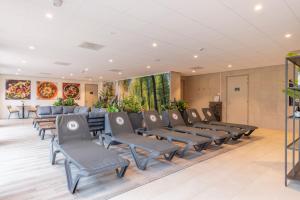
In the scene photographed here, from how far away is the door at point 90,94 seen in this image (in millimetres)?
15289

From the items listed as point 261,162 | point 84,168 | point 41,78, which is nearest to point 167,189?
point 84,168

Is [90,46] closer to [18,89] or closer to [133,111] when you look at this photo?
[133,111]

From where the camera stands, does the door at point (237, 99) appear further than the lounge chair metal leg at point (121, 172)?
Yes

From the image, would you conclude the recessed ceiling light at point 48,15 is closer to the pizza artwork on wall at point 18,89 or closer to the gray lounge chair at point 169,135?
the gray lounge chair at point 169,135

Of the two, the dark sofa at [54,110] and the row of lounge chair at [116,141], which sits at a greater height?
the dark sofa at [54,110]

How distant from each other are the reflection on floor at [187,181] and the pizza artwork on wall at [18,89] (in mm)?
9753

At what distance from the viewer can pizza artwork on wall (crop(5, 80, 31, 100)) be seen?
39.0 ft

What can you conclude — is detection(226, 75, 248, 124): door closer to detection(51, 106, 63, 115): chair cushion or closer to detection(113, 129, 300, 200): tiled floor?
detection(113, 129, 300, 200): tiled floor

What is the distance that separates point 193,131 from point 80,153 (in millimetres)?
3051

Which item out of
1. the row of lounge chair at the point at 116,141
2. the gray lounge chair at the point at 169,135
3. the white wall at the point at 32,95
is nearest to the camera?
the row of lounge chair at the point at 116,141

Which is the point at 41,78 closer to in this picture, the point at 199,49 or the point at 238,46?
the point at 199,49

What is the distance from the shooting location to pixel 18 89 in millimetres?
12219

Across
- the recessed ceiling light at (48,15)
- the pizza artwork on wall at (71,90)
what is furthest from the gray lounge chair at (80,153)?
the pizza artwork on wall at (71,90)

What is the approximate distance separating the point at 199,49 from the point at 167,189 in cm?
442
